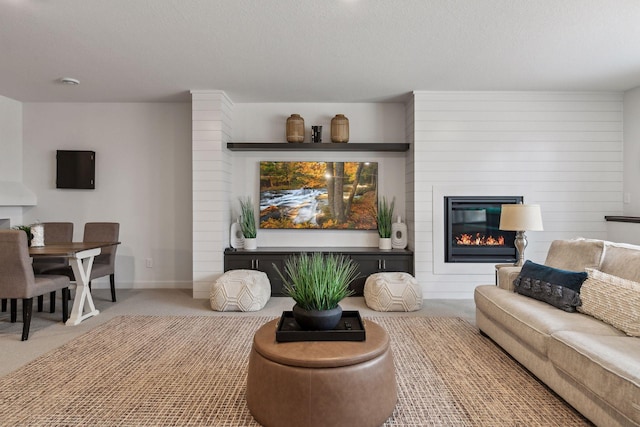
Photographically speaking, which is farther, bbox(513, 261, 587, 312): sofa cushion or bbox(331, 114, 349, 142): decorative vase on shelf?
bbox(331, 114, 349, 142): decorative vase on shelf

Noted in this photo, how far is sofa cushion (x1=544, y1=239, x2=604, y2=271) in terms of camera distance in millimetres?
2791

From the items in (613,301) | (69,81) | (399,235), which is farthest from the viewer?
(399,235)

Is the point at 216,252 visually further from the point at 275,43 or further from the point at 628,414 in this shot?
the point at 628,414

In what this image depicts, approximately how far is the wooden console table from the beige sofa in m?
1.41

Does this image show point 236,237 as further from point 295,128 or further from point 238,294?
point 295,128

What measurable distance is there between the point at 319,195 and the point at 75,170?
3.34m

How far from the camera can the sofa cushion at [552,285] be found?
8.22 ft

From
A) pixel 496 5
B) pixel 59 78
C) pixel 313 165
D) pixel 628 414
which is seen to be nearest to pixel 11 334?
pixel 59 78

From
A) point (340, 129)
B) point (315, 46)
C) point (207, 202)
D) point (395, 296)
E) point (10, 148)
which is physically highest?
point (315, 46)

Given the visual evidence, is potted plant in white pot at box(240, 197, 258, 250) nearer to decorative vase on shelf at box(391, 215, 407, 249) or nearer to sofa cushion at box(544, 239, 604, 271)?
decorative vase on shelf at box(391, 215, 407, 249)

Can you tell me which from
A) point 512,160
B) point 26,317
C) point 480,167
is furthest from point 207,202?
point 512,160

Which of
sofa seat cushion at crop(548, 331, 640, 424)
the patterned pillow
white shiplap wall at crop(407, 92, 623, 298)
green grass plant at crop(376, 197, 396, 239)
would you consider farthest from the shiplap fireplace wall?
sofa seat cushion at crop(548, 331, 640, 424)

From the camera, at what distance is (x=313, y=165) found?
5.01 meters

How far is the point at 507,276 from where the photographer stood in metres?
3.21
